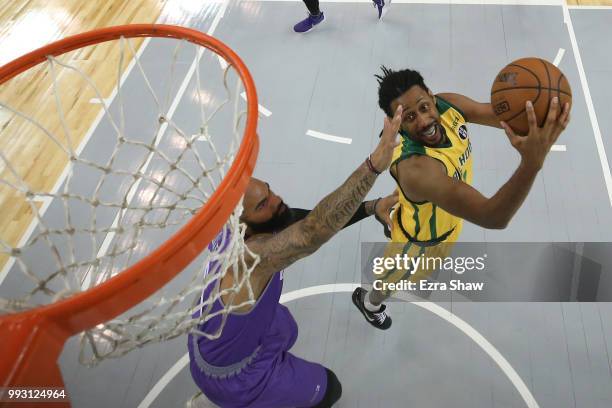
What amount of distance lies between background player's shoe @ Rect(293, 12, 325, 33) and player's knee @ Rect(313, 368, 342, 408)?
3.60 metres

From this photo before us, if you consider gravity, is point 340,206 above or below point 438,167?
above

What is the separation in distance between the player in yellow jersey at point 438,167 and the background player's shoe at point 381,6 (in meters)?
2.76

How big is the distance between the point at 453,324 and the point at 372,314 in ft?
1.64

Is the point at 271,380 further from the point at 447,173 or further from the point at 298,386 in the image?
the point at 447,173

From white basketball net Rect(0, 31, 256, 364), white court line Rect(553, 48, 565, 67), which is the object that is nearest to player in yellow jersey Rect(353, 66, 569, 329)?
white basketball net Rect(0, 31, 256, 364)

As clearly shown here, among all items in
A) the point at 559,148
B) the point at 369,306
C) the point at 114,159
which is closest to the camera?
the point at 369,306

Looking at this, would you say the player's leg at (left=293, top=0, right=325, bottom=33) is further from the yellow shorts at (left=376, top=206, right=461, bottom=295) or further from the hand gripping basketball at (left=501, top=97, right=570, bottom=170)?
the hand gripping basketball at (left=501, top=97, right=570, bottom=170)

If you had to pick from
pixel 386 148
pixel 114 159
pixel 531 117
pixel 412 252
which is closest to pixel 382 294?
pixel 412 252

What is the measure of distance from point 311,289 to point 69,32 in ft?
13.1

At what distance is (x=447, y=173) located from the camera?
8.87 ft

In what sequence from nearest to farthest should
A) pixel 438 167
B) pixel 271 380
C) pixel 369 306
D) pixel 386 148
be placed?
pixel 386 148 < pixel 438 167 < pixel 271 380 < pixel 369 306

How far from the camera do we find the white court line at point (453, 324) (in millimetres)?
3250

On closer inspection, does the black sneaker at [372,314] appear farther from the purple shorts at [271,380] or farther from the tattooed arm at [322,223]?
the tattooed arm at [322,223]

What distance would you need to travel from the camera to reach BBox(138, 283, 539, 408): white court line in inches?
128
